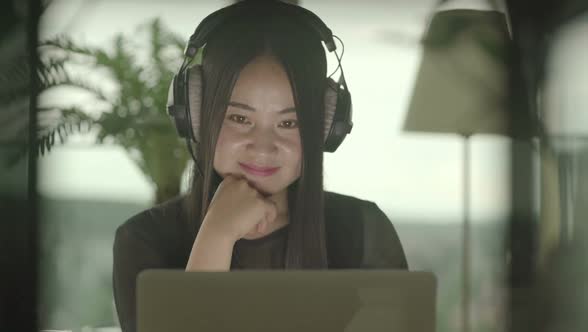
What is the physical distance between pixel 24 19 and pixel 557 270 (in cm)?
214

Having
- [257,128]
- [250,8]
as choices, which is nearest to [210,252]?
[257,128]

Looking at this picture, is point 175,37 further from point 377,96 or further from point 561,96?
point 561,96

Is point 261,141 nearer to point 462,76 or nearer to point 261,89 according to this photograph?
point 261,89

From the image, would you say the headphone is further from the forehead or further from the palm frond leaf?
the palm frond leaf

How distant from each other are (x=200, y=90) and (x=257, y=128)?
8.4 inches

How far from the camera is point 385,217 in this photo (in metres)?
2.19

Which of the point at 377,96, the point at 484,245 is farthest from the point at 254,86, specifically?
the point at 484,245

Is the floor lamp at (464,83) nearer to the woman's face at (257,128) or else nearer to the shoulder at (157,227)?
the woman's face at (257,128)

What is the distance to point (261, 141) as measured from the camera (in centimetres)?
204

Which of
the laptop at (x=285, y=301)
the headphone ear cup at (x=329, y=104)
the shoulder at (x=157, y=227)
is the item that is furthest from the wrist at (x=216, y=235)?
the laptop at (x=285, y=301)

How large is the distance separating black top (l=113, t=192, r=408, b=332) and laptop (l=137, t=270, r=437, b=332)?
2.86 ft

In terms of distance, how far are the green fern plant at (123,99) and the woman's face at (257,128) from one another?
21cm

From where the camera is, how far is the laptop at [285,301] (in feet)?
3.50

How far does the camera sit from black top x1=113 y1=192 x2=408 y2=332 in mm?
2012
